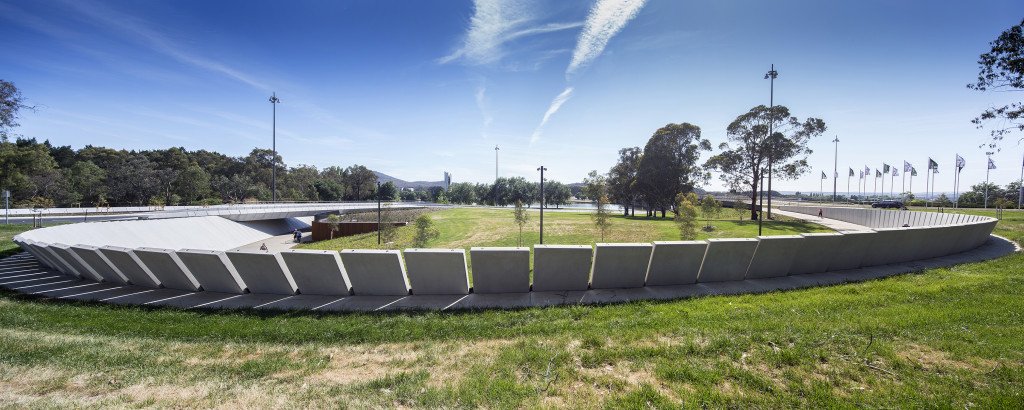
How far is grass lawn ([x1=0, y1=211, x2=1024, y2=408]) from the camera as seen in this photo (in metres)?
2.86

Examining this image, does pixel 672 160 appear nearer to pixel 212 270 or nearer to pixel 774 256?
pixel 774 256

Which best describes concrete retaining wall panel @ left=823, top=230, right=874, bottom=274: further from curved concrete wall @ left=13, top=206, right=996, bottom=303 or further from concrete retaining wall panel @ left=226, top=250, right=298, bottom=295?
concrete retaining wall panel @ left=226, top=250, right=298, bottom=295

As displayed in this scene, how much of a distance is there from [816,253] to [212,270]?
11917 mm

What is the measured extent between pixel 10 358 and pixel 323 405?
152 inches

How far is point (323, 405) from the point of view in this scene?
278 cm

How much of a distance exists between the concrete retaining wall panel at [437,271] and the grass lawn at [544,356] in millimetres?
938

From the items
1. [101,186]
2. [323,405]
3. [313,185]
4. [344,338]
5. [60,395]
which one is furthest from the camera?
[313,185]

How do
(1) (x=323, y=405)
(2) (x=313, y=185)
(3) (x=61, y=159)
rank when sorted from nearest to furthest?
(1) (x=323, y=405) < (3) (x=61, y=159) < (2) (x=313, y=185)

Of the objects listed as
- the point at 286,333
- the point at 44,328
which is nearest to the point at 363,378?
the point at 286,333

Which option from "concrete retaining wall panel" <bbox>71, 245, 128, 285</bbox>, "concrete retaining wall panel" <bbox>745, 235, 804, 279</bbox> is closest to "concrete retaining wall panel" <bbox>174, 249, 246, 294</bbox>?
"concrete retaining wall panel" <bbox>71, 245, 128, 285</bbox>

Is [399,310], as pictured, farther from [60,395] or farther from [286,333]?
[60,395]

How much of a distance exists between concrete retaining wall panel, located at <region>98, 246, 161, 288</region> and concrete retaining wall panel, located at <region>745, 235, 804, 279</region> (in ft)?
38.5

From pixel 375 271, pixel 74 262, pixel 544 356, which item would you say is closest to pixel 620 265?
pixel 544 356

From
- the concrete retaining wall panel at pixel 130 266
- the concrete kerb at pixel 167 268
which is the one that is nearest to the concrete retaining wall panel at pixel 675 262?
the concrete kerb at pixel 167 268
